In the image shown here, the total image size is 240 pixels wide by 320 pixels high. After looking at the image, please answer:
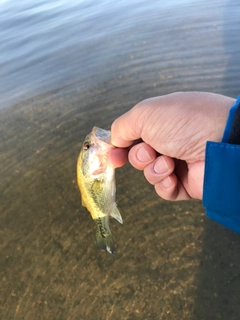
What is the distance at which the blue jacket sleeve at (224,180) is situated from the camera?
1879mm

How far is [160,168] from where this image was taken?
262 centimetres

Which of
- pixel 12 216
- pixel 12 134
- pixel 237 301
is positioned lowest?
A: pixel 237 301

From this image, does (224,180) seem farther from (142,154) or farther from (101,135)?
(101,135)

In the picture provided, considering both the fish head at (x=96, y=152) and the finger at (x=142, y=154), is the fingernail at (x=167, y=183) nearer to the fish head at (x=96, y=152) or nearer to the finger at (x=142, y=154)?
the finger at (x=142, y=154)

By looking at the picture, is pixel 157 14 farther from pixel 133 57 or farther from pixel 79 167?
pixel 79 167

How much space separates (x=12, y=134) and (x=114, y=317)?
389 centimetres

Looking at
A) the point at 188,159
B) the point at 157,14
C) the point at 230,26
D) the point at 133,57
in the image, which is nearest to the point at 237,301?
the point at 188,159

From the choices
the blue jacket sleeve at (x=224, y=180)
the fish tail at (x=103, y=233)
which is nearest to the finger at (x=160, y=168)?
the blue jacket sleeve at (x=224, y=180)

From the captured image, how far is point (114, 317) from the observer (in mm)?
3564

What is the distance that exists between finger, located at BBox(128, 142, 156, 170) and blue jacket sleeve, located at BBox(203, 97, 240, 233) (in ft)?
2.01

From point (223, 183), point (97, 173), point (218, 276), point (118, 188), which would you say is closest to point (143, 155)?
point (97, 173)

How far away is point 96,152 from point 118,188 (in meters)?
2.13

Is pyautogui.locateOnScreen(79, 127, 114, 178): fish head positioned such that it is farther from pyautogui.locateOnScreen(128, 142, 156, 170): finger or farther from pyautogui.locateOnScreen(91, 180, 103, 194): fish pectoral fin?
pyautogui.locateOnScreen(128, 142, 156, 170): finger

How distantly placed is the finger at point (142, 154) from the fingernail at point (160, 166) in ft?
0.16
